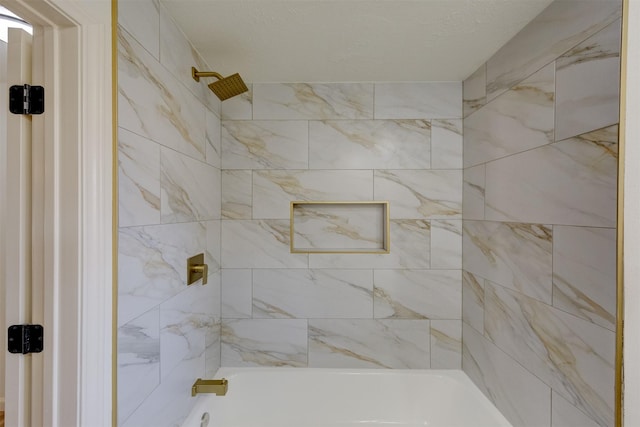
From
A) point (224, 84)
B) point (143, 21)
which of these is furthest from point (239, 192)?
point (143, 21)

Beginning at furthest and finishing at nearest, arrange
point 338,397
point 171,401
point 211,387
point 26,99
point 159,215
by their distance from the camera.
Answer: point 338,397
point 211,387
point 171,401
point 159,215
point 26,99

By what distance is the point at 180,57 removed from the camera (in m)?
1.44

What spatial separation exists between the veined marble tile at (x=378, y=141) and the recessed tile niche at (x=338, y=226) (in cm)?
30

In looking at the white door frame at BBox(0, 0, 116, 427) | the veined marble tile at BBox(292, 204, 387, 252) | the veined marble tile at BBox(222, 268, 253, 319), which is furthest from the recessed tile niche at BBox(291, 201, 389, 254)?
the white door frame at BBox(0, 0, 116, 427)

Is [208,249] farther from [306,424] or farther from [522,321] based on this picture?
[522,321]

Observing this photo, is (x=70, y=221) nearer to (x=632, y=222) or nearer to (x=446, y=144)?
(x=632, y=222)

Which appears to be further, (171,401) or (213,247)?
(213,247)

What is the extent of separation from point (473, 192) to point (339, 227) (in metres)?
0.80

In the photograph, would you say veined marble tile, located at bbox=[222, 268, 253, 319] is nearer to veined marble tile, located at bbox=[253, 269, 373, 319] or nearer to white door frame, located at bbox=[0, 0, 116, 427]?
veined marble tile, located at bbox=[253, 269, 373, 319]

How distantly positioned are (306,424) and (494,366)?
1.09m

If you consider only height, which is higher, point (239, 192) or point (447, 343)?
point (239, 192)

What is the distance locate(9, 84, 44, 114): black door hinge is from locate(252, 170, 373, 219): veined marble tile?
3.91 ft

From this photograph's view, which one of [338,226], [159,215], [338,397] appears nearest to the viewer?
[159,215]

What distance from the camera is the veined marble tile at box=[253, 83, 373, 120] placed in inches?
79.0
